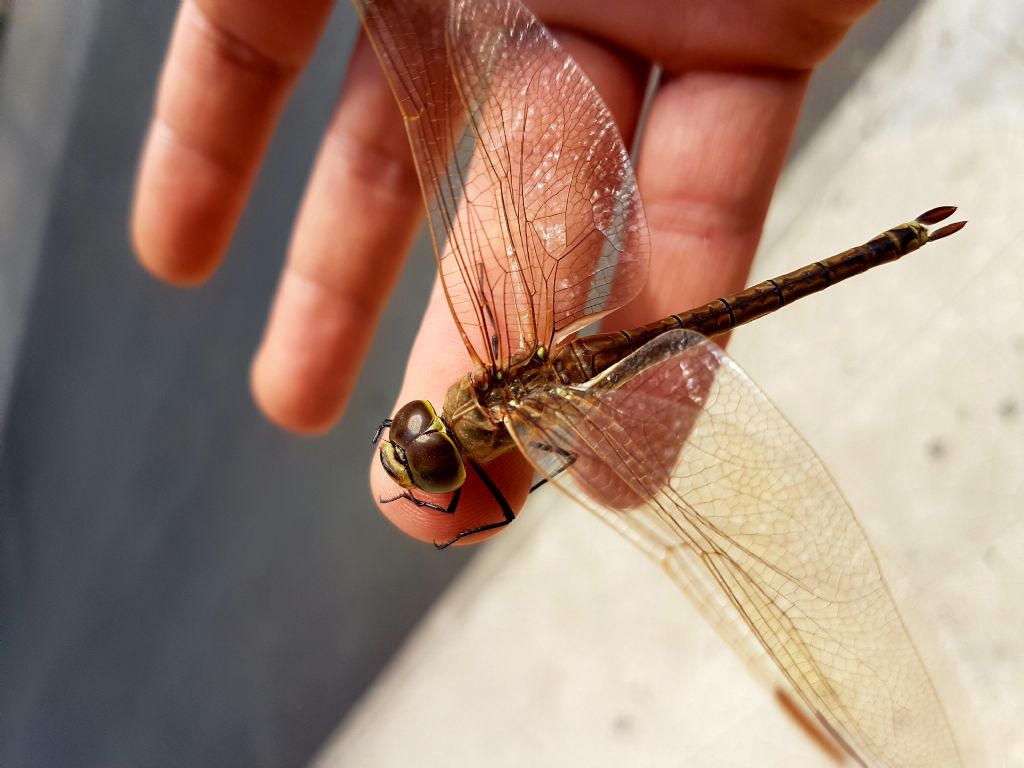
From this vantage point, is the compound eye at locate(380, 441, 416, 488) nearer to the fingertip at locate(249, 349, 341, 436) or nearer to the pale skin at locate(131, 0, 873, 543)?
the pale skin at locate(131, 0, 873, 543)

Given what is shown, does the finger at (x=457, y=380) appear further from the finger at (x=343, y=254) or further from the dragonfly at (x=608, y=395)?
the finger at (x=343, y=254)

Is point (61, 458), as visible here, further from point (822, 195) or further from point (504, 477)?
point (822, 195)

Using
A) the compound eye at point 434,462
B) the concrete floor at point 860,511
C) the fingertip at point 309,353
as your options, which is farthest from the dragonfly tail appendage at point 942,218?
the fingertip at point 309,353

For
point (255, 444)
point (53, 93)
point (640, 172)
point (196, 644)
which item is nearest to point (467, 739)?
point (196, 644)

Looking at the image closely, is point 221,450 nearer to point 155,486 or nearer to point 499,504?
point 155,486

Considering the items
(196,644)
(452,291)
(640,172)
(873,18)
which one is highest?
(873,18)

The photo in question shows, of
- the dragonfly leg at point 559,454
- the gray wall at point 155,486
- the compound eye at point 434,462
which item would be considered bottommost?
the gray wall at point 155,486
